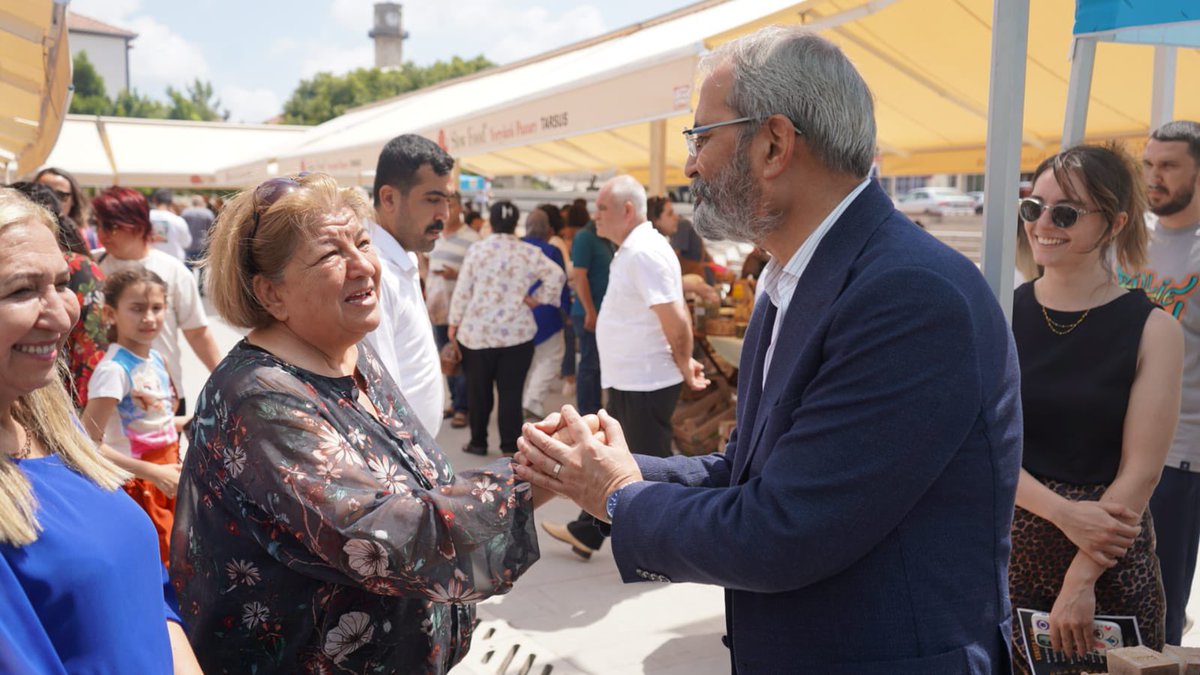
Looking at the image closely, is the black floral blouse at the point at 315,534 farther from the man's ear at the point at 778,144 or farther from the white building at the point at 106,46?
the white building at the point at 106,46

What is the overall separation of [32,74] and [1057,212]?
18.3 ft

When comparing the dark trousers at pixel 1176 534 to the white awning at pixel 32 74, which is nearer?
the dark trousers at pixel 1176 534

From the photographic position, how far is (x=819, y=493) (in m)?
1.33

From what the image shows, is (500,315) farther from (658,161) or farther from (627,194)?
(627,194)

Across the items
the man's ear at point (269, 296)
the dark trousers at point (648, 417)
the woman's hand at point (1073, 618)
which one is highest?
the man's ear at point (269, 296)

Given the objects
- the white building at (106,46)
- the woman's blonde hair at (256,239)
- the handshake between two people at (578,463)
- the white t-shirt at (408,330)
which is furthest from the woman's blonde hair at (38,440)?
the white building at (106,46)

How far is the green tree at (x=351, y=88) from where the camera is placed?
70.2 metres

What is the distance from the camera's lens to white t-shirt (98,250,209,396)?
4406mm

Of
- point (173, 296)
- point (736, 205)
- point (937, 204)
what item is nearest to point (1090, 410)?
point (736, 205)

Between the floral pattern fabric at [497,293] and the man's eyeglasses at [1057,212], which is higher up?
the man's eyeglasses at [1057,212]

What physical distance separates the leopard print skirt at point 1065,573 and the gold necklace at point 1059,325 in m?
0.41

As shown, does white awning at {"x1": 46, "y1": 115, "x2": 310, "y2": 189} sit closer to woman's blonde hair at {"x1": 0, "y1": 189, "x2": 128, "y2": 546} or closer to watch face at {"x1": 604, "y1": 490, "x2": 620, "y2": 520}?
woman's blonde hair at {"x1": 0, "y1": 189, "x2": 128, "y2": 546}

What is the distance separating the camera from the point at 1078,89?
292 cm

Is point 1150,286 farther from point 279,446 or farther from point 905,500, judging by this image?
point 279,446
